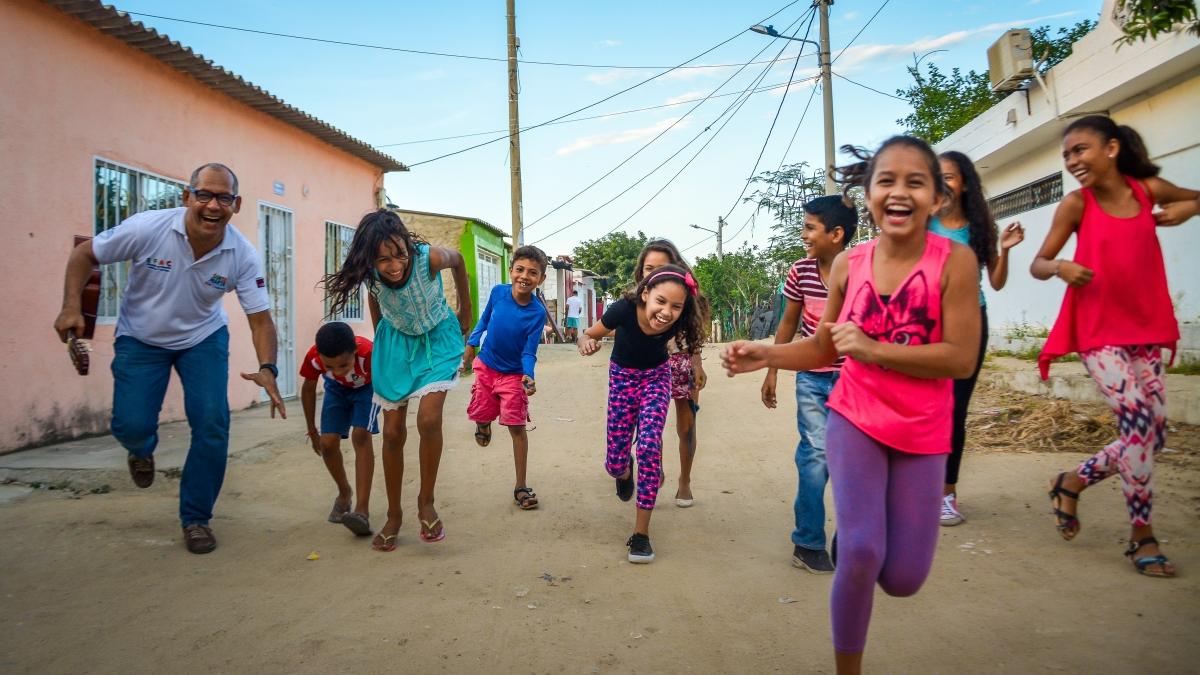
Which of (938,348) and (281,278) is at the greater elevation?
(281,278)

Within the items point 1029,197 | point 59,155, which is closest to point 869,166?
point 59,155

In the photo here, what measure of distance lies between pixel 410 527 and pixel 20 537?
1948 mm

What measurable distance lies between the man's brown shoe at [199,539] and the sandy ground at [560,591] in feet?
0.25

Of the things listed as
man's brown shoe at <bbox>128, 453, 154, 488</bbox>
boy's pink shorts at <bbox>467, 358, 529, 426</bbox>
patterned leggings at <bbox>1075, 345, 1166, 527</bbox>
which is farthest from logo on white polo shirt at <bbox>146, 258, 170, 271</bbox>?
patterned leggings at <bbox>1075, 345, 1166, 527</bbox>

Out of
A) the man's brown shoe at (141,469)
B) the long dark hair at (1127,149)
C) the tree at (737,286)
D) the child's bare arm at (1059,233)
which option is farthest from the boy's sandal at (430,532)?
the tree at (737,286)

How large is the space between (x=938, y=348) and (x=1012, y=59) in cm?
993

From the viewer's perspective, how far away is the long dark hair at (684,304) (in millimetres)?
4320

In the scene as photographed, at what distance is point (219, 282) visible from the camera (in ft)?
14.1

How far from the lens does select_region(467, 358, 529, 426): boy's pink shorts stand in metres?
5.45

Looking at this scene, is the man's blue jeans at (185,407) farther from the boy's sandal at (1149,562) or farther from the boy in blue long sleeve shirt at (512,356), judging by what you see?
the boy's sandal at (1149,562)

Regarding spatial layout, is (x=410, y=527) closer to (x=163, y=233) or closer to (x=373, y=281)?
(x=373, y=281)

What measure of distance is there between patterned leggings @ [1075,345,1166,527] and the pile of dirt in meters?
2.09

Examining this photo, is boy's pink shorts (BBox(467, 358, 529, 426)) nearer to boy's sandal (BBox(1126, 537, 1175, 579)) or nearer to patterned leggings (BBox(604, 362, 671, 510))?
patterned leggings (BBox(604, 362, 671, 510))

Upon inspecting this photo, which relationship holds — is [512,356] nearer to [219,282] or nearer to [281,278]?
[219,282]
